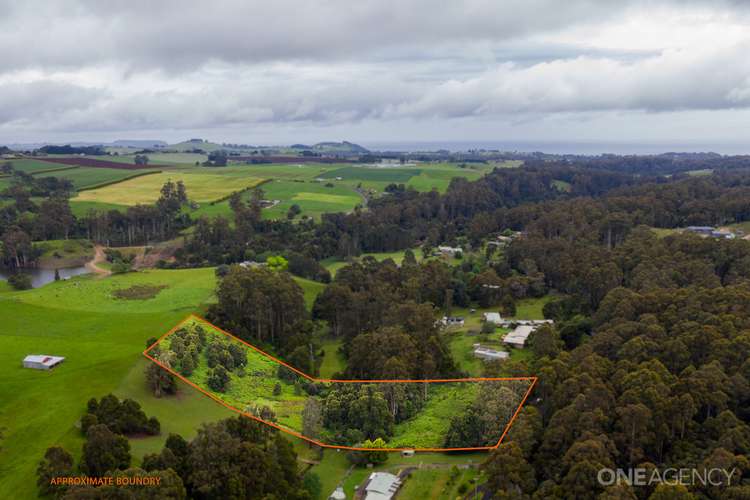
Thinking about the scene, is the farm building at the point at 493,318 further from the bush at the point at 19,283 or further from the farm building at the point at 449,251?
the bush at the point at 19,283

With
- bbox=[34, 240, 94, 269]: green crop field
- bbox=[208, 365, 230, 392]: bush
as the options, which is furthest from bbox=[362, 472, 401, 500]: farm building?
bbox=[34, 240, 94, 269]: green crop field

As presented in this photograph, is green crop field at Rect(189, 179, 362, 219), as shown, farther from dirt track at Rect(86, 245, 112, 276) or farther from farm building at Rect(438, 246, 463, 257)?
farm building at Rect(438, 246, 463, 257)

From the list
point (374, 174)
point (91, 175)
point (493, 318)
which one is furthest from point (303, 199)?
point (493, 318)

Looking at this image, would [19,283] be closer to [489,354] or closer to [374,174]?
[489,354]

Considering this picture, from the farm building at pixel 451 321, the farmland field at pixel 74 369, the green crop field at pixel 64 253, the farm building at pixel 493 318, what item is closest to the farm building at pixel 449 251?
the farm building at pixel 451 321

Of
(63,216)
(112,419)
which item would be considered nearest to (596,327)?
(112,419)
